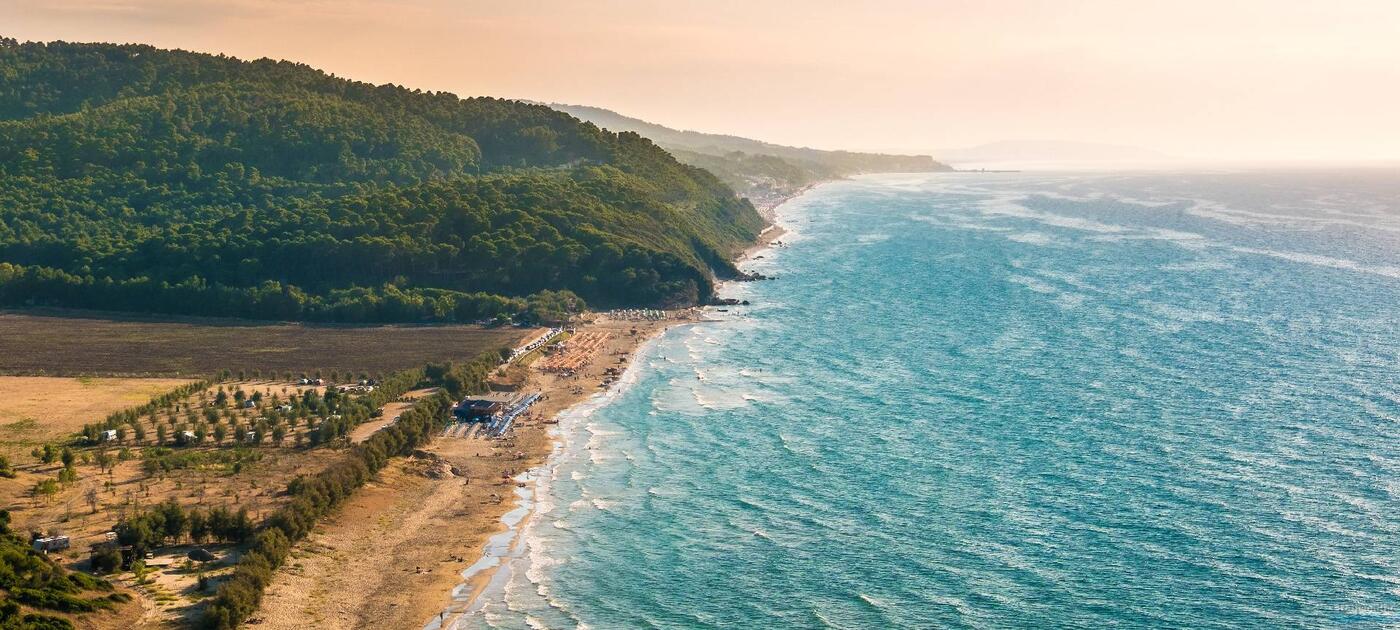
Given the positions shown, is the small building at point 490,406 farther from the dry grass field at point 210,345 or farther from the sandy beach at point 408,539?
the dry grass field at point 210,345

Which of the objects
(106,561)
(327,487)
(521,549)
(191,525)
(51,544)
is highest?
(327,487)

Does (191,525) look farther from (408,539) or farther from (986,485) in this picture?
(986,485)

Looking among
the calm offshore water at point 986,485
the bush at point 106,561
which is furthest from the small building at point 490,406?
the bush at point 106,561

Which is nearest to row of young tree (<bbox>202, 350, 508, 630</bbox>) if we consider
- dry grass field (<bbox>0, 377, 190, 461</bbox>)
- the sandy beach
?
the sandy beach

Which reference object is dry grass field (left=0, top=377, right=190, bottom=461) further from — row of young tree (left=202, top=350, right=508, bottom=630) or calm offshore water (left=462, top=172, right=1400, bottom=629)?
calm offshore water (left=462, top=172, right=1400, bottom=629)

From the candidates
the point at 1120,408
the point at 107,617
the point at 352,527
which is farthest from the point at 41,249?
the point at 1120,408

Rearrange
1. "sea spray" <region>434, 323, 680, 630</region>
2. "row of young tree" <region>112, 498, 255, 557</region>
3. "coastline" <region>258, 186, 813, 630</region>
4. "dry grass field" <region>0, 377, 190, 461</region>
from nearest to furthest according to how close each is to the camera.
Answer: "sea spray" <region>434, 323, 680, 630</region>
"coastline" <region>258, 186, 813, 630</region>
"row of young tree" <region>112, 498, 255, 557</region>
"dry grass field" <region>0, 377, 190, 461</region>

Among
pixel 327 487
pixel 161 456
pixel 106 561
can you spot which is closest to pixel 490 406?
pixel 327 487
